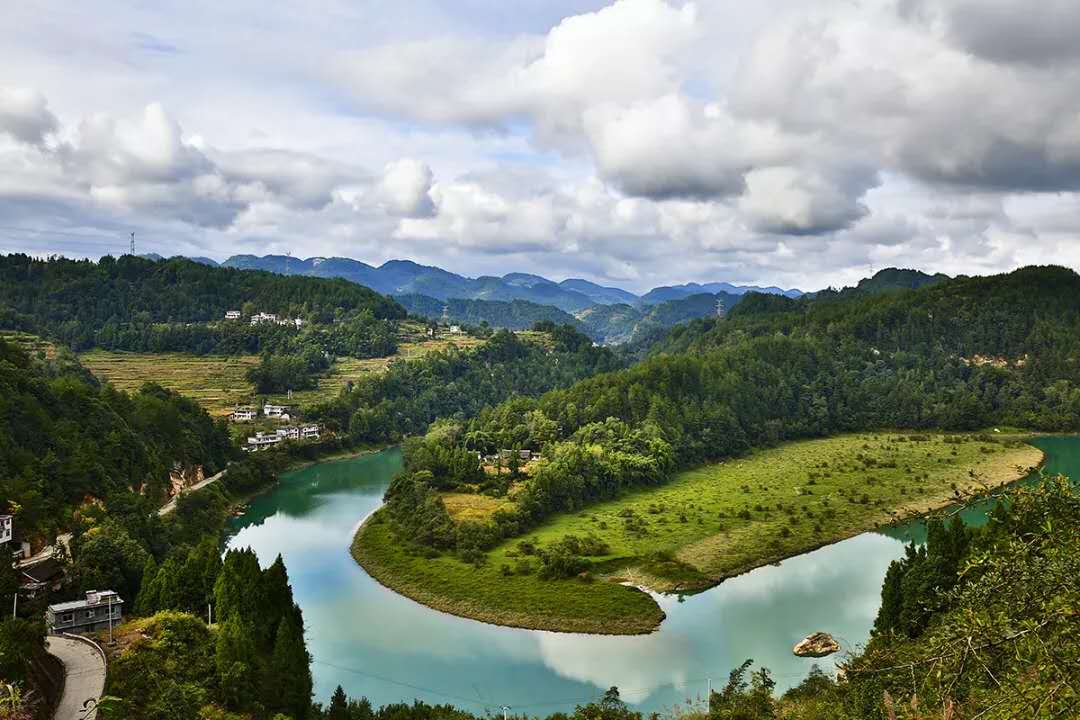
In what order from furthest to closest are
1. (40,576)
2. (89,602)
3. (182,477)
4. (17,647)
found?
(182,477) → (40,576) → (89,602) → (17,647)

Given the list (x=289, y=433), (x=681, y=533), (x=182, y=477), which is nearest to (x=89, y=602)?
(x=182, y=477)

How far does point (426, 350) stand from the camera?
82.6m

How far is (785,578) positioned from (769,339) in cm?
4793

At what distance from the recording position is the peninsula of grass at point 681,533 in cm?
2583

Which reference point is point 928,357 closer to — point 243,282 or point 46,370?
point 46,370

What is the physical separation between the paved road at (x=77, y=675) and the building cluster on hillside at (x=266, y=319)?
71.3 m

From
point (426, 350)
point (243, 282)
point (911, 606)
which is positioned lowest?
point (911, 606)

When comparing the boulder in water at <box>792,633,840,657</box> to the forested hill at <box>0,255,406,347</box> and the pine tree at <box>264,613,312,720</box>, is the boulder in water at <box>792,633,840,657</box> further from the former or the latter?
the forested hill at <box>0,255,406,347</box>

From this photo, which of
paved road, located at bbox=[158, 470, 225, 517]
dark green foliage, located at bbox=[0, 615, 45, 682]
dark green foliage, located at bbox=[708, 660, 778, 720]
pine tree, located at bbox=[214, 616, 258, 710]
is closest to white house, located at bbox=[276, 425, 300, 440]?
paved road, located at bbox=[158, 470, 225, 517]

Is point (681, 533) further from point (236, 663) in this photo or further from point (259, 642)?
point (236, 663)

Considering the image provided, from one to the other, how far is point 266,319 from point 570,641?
73.7 metres

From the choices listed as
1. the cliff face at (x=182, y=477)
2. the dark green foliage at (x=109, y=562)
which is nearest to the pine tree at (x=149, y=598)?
the dark green foliage at (x=109, y=562)

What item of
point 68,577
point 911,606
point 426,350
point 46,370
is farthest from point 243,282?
point 911,606

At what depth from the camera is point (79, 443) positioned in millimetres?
29969
